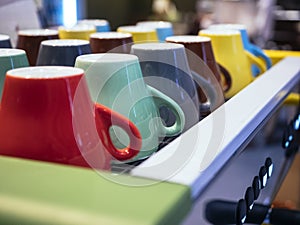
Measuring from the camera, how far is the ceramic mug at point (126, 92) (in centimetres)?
46

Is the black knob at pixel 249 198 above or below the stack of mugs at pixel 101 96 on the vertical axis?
below

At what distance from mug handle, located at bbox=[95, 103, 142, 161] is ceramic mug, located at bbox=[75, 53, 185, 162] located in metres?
0.02

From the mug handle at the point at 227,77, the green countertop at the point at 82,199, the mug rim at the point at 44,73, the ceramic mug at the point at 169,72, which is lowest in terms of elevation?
the mug handle at the point at 227,77

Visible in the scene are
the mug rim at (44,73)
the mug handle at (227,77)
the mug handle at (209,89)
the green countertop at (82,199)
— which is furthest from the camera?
the mug handle at (227,77)

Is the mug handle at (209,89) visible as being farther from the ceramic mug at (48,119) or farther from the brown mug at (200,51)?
the ceramic mug at (48,119)

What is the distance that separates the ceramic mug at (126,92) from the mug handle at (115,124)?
2cm

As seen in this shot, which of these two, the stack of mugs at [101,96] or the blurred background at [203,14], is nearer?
the stack of mugs at [101,96]

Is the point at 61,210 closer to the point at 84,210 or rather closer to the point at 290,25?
the point at 84,210

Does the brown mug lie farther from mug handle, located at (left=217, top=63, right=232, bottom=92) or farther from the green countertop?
the green countertop

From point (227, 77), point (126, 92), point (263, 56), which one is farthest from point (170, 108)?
point (263, 56)

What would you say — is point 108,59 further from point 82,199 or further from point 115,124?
point 82,199

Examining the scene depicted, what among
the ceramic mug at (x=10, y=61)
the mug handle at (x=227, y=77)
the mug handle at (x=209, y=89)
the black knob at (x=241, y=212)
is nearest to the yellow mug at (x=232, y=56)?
the mug handle at (x=227, y=77)

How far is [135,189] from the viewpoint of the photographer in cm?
31

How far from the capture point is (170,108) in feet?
1.63
